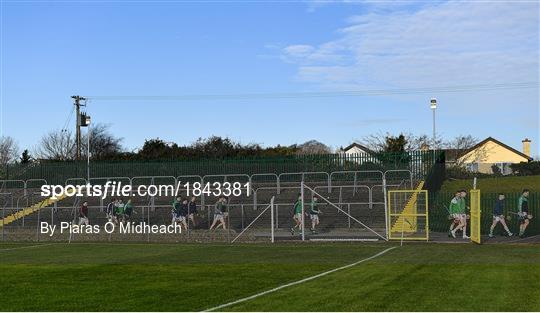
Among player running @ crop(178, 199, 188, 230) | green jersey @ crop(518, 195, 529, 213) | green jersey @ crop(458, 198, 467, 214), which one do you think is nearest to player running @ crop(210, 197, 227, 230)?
player running @ crop(178, 199, 188, 230)

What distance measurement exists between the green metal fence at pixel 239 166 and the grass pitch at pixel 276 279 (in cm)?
1560

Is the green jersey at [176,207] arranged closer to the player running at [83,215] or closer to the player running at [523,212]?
the player running at [83,215]

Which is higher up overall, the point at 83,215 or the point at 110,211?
the point at 110,211

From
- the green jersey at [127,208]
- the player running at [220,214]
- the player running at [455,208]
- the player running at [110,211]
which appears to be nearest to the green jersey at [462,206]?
the player running at [455,208]

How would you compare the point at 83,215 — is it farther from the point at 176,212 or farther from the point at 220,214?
the point at 220,214

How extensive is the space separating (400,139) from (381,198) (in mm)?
28634

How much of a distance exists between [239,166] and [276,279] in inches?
1102

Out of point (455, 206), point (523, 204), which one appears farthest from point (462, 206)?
point (523, 204)

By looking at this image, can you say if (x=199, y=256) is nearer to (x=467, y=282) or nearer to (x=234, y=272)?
(x=234, y=272)

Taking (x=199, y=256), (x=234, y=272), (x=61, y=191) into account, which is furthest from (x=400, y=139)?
(x=234, y=272)

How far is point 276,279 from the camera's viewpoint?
14086mm

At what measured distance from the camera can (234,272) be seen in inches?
617

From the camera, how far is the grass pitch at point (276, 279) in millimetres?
10781

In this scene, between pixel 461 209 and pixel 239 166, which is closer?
pixel 461 209
